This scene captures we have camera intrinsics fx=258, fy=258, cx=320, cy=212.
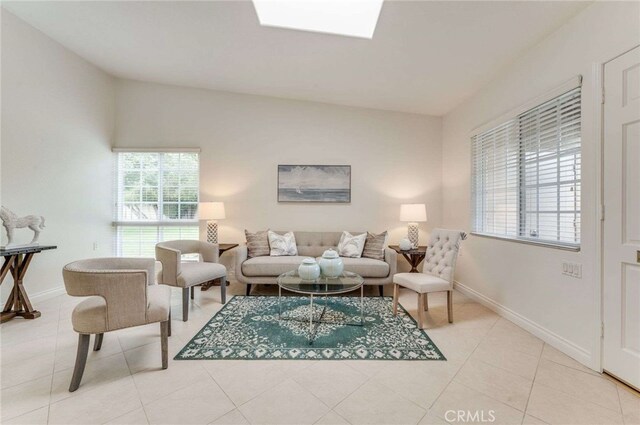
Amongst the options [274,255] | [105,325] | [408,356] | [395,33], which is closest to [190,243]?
[274,255]

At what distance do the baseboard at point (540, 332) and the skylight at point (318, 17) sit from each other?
3076 millimetres

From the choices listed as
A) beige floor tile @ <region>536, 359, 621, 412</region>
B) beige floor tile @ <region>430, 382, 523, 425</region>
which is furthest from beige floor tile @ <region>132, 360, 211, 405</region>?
beige floor tile @ <region>536, 359, 621, 412</region>

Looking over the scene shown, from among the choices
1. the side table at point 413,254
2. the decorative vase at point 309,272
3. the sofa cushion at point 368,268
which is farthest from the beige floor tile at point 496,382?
the side table at point 413,254

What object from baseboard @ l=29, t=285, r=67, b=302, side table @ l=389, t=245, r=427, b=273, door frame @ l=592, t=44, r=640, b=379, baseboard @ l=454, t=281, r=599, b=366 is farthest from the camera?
side table @ l=389, t=245, r=427, b=273

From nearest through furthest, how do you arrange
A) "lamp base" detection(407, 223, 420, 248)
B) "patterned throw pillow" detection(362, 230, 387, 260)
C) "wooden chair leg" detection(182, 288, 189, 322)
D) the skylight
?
1. the skylight
2. "wooden chair leg" detection(182, 288, 189, 322)
3. "patterned throw pillow" detection(362, 230, 387, 260)
4. "lamp base" detection(407, 223, 420, 248)

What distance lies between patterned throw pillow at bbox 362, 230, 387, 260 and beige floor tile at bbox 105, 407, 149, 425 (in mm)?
2816

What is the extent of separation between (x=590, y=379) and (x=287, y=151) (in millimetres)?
3998

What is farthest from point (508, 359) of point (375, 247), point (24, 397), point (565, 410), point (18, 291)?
point (18, 291)

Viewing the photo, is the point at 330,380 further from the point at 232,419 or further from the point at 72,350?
the point at 72,350

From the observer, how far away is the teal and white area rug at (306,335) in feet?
6.57

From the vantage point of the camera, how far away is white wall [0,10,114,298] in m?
2.84

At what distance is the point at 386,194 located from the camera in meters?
4.20

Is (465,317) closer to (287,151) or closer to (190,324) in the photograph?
(190,324)

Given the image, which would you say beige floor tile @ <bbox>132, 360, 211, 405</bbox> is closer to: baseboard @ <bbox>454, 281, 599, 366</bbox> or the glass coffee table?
the glass coffee table
